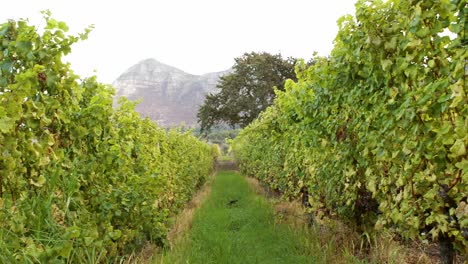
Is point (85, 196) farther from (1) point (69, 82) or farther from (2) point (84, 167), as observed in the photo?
(1) point (69, 82)

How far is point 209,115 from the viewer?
1369 inches

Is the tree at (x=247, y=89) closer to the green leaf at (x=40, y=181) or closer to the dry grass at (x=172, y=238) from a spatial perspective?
the dry grass at (x=172, y=238)

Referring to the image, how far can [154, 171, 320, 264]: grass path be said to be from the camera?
556 cm

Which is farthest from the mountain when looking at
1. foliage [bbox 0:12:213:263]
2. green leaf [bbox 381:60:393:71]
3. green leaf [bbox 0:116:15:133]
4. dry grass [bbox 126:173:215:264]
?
green leaf [bbox 0:116:15:133]

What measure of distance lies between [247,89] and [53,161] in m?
32.4

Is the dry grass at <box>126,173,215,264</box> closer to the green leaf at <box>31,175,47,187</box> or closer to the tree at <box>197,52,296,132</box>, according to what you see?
the green leaf at <box>31,175,47,187</box>

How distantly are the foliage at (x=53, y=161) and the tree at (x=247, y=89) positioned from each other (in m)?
29.5

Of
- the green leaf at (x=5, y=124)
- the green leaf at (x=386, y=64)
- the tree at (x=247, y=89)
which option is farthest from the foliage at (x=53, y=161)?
the tree at (x=247, y=89)

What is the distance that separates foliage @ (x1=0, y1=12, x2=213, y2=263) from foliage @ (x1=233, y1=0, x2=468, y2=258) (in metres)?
2.29

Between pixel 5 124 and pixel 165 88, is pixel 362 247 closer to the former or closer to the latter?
pixel 5 124

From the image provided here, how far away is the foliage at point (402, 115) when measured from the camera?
257 centimetres

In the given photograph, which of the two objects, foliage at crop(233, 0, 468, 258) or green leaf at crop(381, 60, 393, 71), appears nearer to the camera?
foliage at crop(233, 0, 468, 258)

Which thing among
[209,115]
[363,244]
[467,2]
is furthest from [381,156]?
[209,115]

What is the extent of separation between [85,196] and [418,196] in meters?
2.86
